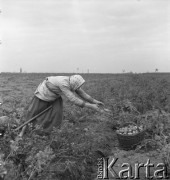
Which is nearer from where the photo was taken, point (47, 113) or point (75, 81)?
point (75, 81)

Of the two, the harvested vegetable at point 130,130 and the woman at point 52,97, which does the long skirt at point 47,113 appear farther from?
the harvested vegetable at point 130,130

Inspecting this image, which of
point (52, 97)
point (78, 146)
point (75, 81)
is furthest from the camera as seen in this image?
point (52, 97)

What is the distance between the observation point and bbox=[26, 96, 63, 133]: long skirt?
4688 mm

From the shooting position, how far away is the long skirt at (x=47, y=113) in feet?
15.4

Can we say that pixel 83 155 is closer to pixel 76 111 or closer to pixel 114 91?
pixel 76 111

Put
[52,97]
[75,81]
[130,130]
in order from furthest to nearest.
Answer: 1. [130,130]
2. [52,97]
3. [75,81]

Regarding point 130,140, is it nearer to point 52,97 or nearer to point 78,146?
point 78,146

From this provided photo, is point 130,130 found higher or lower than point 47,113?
lower

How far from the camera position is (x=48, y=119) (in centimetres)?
469

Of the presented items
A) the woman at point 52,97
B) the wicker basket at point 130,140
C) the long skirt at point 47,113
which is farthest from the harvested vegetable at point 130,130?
the long skirt at point 47,113

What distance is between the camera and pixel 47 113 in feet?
15.5

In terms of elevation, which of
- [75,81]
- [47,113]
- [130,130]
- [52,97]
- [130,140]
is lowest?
[130,140]

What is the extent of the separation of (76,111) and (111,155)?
7.68 feet

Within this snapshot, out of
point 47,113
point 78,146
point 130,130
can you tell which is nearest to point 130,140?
point 130,130
